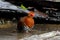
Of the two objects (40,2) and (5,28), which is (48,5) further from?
(5,28)

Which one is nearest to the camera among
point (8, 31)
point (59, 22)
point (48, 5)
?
point (8, 31)

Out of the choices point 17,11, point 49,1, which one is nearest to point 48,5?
point 49,1

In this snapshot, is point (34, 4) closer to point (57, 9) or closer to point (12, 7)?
point (57, 9)

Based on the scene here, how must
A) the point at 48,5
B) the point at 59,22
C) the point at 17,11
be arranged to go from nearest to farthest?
1. the point at 17,11
2. the point at 59,22
3. the point at 48,5

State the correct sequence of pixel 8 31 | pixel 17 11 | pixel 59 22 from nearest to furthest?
pixel 8 31 → pixel 17 11 → pixel 59 22

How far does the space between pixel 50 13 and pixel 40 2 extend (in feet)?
1.70

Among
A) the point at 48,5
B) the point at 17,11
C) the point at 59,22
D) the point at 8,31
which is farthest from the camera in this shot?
the point at 48,5

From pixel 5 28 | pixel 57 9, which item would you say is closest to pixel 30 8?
pixel 57 9

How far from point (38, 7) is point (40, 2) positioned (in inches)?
7.2

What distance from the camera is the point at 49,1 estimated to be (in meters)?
7.94

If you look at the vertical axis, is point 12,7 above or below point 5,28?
above

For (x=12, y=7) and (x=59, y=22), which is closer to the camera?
(x=12, y=7)

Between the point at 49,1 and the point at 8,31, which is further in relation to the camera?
the point at 49,1

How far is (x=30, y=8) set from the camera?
7742mm
